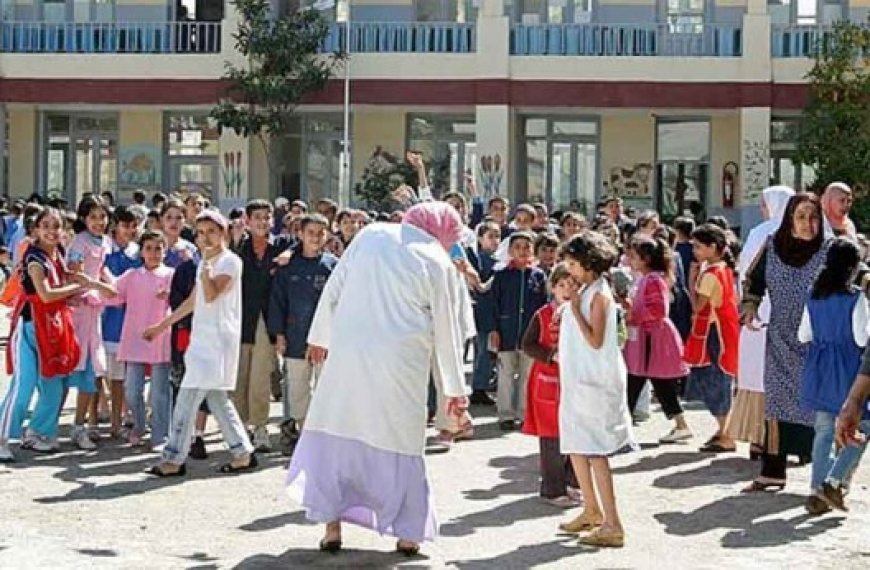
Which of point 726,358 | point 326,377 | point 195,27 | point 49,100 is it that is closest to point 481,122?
point 195,27

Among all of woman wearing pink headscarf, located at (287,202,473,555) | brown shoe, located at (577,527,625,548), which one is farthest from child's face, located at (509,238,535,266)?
woman wearing pink headscarf, located at (287,202,473,555)

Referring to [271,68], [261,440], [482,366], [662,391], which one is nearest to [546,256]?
[662,391]

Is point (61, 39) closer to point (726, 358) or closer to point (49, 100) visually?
point (49, 100)

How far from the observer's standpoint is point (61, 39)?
104 feet

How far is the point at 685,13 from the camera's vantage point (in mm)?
31562

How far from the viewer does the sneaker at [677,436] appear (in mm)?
12070

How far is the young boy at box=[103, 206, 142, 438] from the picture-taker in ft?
38.4

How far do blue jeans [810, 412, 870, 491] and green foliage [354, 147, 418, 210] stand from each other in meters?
21.2

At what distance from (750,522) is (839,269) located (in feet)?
5.32

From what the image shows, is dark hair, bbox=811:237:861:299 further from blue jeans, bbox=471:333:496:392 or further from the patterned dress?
blue jeans, bbox=471:333:496:392

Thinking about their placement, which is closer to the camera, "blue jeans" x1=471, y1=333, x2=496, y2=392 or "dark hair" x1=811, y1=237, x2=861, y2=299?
"dark hair" x1=811, y1=237, x2=861, y2=299

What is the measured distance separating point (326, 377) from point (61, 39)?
84.5 feet

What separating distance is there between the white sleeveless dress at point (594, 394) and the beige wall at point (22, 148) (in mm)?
27718

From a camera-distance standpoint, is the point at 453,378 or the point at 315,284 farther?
the point at 315,284
